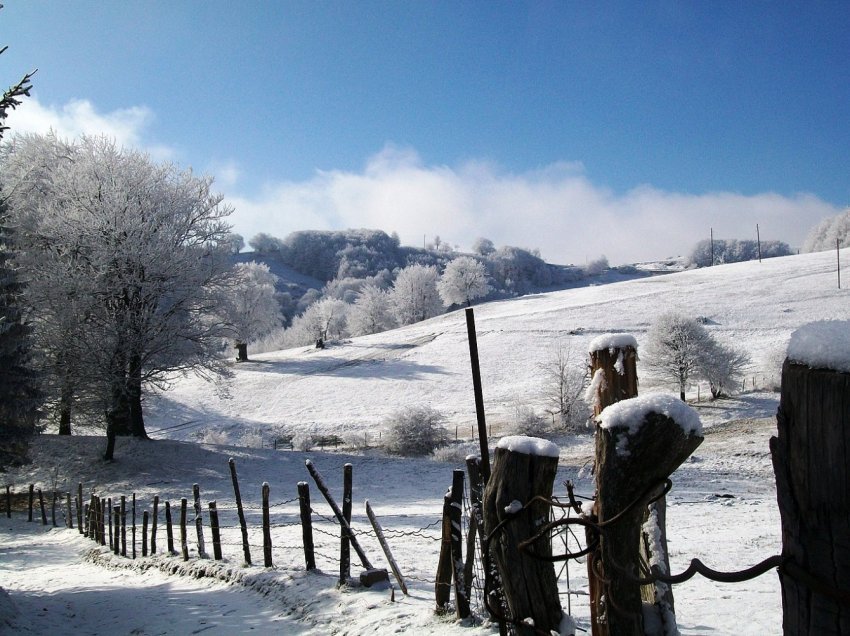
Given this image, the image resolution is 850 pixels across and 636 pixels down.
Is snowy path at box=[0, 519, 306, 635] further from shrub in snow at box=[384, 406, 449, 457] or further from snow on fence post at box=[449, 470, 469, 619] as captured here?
shrub in snow at box=[384, 406, 449, 457]

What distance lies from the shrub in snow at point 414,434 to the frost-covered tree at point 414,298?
56.8 meters

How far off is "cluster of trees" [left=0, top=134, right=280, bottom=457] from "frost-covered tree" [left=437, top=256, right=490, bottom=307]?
6177 cm

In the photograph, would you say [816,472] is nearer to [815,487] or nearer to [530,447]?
[815,487]

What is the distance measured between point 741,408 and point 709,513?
21.5m

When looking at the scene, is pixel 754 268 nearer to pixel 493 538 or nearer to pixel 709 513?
pixel 709 513

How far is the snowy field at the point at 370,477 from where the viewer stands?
7.09 metres

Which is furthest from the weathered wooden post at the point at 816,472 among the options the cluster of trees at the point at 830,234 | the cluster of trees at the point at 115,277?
the cluster of trees at the point at 830,234

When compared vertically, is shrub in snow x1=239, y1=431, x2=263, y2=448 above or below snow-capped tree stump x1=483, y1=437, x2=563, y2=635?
below

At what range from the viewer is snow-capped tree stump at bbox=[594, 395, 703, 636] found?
2189mm

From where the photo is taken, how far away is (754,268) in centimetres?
7175

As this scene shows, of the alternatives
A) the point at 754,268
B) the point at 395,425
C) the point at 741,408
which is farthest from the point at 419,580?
the point at 754,268

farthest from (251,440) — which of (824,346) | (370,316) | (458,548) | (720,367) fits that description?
(370,316)

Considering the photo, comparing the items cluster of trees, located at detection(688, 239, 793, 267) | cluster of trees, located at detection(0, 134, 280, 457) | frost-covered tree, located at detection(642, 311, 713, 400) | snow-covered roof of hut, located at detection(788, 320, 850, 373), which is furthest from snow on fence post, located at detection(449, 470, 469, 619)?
cluster of trees, located at detection(688, 239, 793, 267)

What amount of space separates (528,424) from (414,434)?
6.39 meters
